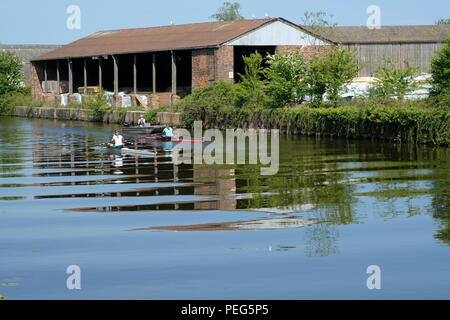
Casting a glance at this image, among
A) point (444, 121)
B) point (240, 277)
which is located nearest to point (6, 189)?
point (240, 277)

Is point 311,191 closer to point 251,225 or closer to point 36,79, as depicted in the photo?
point 251,225

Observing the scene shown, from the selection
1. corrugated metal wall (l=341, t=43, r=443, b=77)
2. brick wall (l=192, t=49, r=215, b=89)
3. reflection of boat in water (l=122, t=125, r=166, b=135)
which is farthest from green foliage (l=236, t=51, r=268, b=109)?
corrugated metal wall (l=341, t=43, r=443, b=77)

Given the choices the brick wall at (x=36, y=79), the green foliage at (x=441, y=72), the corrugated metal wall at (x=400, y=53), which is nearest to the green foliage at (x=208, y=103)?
the green foliage at (x=441, y=72)

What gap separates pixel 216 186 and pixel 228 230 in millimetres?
7120

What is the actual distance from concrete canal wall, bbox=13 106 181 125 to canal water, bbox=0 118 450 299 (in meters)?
24.6

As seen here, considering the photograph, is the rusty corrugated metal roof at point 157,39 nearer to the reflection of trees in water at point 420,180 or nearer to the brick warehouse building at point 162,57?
the brick warehouse building at point 162,57

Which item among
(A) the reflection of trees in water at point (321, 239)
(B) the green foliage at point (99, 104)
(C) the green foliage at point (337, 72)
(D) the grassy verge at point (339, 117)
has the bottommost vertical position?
(A) the reflection of trees in water at point (321, 239)

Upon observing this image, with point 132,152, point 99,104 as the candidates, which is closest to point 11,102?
point 99,104

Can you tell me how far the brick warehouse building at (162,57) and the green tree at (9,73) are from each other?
825cm

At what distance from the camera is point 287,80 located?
49656mm

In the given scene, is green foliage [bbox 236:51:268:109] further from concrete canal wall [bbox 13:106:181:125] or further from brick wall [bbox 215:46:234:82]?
concrete canal wall [bbox 13:106:181:125]

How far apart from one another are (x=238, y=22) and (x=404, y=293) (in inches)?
1923

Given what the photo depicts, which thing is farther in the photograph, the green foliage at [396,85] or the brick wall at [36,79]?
the brick wall at [36,79]

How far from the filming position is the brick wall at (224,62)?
5372 centimetres
